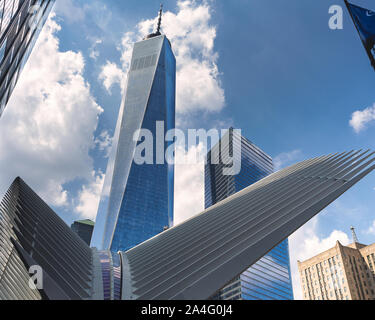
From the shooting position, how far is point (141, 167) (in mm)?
131250

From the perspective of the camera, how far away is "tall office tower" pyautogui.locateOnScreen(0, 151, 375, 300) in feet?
28.9

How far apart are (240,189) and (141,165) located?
46151 mm

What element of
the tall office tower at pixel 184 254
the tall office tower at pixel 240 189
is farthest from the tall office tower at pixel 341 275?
the tall office tower at pixel 184 254

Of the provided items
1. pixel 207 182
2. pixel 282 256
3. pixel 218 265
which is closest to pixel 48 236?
pixel 218 265

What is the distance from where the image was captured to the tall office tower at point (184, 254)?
28.9 ft

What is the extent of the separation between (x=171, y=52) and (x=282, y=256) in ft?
390

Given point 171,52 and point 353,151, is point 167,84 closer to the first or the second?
point 171,52

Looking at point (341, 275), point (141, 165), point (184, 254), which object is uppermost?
point (141, 165)

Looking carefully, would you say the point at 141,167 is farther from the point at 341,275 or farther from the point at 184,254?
the point at 184,254

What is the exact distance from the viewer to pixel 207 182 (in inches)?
6540

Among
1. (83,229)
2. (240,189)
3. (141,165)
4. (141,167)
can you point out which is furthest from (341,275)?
(83,229)

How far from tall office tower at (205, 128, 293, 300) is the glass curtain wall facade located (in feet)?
84.7

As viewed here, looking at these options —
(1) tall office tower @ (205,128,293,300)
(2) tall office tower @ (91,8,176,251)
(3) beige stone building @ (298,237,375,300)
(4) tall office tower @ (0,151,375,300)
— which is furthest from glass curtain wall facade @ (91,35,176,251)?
(4) tall office tower @ (0,151,375,300)

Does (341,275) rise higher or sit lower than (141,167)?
lower
